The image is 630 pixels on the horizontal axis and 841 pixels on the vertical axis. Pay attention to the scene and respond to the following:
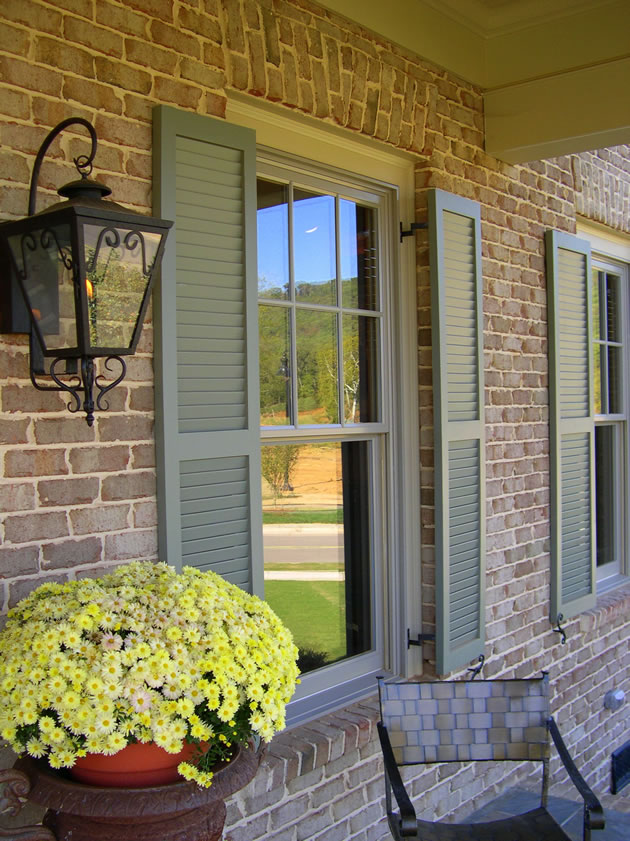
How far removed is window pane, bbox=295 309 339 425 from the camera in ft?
10.3

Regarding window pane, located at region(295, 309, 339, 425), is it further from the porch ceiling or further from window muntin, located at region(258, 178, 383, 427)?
the porch ceiling

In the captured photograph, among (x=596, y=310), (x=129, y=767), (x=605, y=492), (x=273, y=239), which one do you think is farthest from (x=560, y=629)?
(x=129, y=767)

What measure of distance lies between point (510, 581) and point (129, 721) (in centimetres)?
272

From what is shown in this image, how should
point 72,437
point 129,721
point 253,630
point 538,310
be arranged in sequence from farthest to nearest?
point 538,310 → point 72,437 → point 253,630 → point 129,721

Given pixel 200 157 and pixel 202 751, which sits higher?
pixel 200 157

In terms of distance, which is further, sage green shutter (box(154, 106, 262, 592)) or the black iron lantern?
sage green shutter (box(154, 106, 262, 592))

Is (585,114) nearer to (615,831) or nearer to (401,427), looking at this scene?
(401,427)

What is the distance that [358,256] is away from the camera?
3424mm

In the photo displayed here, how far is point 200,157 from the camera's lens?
2.53m

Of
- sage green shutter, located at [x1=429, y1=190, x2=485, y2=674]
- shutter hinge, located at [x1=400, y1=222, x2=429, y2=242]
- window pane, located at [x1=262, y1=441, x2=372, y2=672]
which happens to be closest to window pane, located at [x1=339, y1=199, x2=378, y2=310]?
shutter hinge, located at [x1=400, y1=222, x2=429, y2=242]

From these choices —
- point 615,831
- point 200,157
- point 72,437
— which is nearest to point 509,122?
point 200,157

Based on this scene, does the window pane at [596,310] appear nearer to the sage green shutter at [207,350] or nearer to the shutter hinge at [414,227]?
the shutter hinge at [414,227]

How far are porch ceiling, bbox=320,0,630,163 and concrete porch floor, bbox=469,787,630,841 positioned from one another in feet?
9.69

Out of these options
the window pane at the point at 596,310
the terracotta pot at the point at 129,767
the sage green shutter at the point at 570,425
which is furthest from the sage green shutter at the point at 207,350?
the window pane at the point at 596,310
